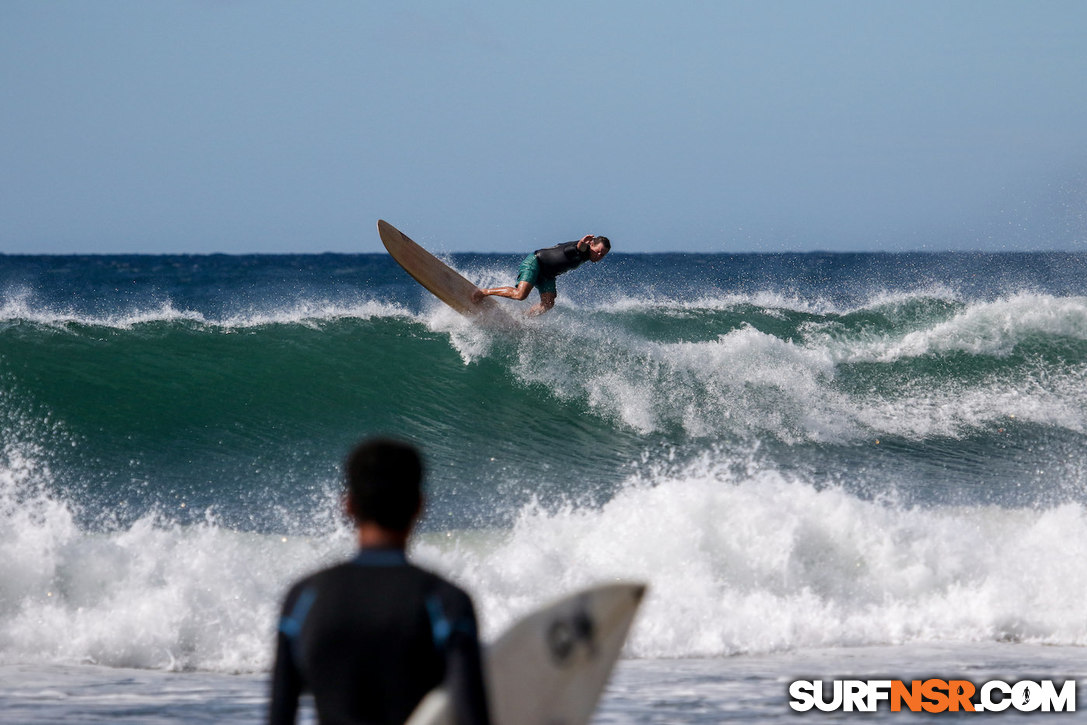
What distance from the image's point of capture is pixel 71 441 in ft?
30.5

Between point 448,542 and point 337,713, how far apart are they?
563 centimetres

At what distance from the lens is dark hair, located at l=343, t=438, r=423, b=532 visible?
172 cm

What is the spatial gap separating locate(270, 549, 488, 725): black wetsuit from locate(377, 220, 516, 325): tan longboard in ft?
32.7

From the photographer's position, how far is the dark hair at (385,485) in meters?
1.72

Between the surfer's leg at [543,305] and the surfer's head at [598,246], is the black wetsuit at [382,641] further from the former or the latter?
the surfer's leg at [543,305]

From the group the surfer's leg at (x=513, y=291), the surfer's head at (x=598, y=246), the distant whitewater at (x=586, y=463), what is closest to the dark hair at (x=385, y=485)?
the distant whitewater at (x=586, y=463)

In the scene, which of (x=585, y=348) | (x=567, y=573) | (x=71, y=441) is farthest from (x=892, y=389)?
(x=71, y=441)

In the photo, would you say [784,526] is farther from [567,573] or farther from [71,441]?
[71,441]

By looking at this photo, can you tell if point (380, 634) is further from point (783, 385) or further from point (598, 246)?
point (783, 385)

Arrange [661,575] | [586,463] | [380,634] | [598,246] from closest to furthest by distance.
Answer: [380,634], [661,575], [586,463], [598,246]

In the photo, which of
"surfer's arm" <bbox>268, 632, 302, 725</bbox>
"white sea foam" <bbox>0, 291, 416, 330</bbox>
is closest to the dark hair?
"surfer's arm" <bbox>268, 632, 302, 725</bbox>

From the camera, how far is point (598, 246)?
428 inches

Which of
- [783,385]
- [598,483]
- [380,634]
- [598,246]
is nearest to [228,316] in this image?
[598,246]

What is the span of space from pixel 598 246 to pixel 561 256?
0.42 metres
